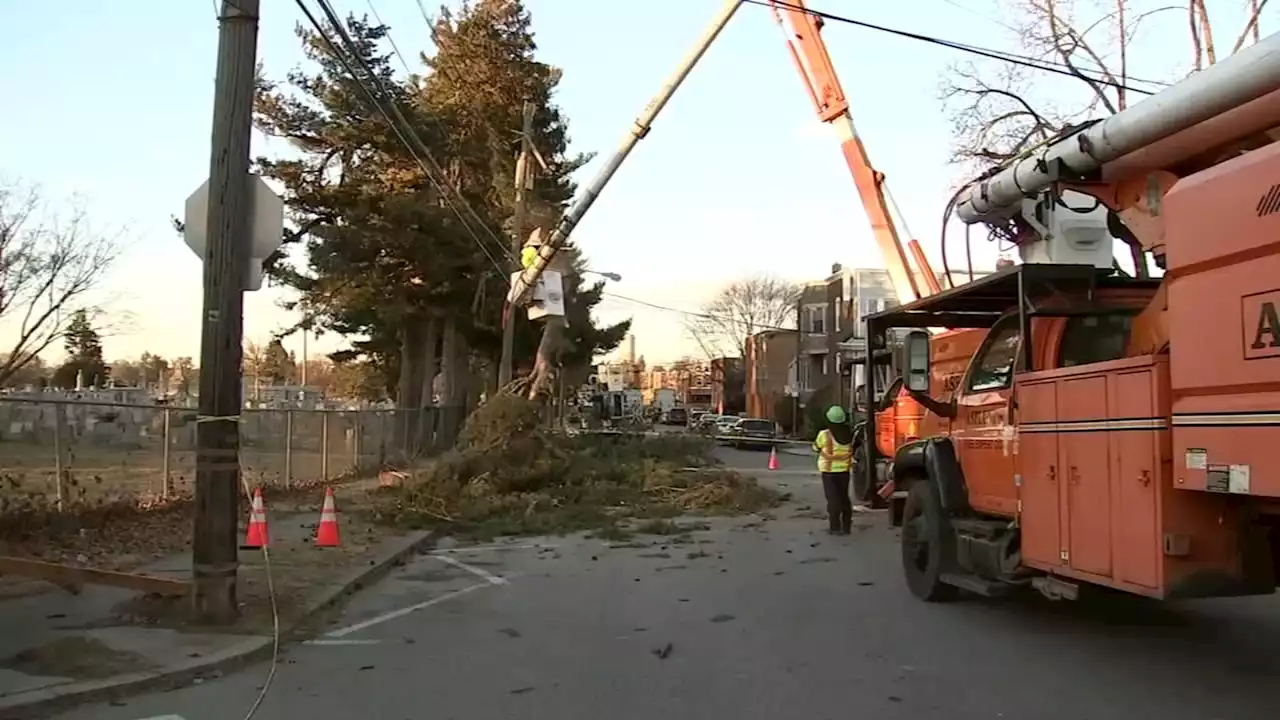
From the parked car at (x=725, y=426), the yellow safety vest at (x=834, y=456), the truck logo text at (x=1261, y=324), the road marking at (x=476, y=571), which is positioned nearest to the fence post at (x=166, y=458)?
the road marking at (x=476, y=571)

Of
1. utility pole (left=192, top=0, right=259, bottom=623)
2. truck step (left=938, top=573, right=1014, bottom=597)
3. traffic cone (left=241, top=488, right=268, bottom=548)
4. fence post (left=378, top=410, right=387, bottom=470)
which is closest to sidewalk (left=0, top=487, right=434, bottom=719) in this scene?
traffic cone (left=241, top=488, right=268, bottom=548)

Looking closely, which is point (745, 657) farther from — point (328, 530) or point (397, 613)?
point (328, 530)

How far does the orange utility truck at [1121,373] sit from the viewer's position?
5.65m

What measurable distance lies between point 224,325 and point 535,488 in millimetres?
12382

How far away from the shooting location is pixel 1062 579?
7.77 meters

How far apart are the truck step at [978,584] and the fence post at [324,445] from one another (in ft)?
53.4

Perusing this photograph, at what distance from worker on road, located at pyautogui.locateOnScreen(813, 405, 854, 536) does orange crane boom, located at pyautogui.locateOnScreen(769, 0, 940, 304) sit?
7555 mm

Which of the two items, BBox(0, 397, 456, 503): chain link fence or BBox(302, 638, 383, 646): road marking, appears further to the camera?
BBox(0, 397, 456, 503): chain link fence

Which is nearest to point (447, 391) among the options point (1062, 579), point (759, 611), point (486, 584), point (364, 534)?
point (364, 534)

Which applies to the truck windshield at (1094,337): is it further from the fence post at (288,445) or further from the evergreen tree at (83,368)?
the evergreen tree at (83,368)

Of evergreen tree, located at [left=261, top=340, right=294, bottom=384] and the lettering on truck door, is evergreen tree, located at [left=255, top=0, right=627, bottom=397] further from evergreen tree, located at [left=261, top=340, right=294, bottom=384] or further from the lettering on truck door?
evergreen tree, located at [left=261, top=340, right=294, bottom=384]

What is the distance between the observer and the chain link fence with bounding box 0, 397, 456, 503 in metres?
13.1

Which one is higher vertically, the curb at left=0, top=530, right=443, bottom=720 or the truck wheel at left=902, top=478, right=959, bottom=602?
the truck wheel at left=902, top=478, right=959, bottom=602

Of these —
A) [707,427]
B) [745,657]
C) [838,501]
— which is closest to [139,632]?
[745,657]
